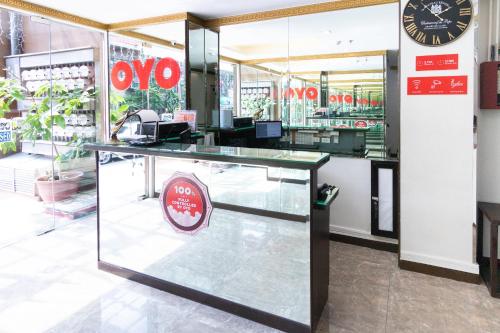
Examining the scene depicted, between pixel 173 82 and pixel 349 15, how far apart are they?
2.35 m

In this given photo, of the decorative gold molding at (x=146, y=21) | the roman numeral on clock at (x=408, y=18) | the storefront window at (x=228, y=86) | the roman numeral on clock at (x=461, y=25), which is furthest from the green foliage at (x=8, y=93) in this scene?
the roman numeral on clock at (x=461, y=25)

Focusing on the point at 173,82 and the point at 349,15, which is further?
the point at 173,82

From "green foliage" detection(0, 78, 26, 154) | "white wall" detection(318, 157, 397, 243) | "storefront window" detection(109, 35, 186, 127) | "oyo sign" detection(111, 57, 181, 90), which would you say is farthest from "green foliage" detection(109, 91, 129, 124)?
"white wall" detection(318, 157, 397, 243)

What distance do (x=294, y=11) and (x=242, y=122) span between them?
5.06 ft

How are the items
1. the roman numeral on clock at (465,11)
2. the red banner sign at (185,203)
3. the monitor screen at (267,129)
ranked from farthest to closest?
the monitor screen at (267,129) < the roman numeral on clock at (465,11) < the red banner sign at (185,203)

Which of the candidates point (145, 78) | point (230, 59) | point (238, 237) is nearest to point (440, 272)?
point (238, 237)

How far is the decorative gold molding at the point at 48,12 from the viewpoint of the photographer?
3842 millimetres

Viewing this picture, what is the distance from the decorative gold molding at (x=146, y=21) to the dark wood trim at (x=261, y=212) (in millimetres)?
2945

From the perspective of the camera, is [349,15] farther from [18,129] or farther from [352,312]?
[18,129]

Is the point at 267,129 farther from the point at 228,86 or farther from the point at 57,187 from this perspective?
the point at 57,187

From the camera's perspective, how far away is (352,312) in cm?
263

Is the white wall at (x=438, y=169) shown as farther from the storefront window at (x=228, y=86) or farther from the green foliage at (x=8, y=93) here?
the green foliage at (x=8, y=93)

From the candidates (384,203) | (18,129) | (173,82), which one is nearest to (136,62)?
(173,82)

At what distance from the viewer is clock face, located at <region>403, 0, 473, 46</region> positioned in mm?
2961
